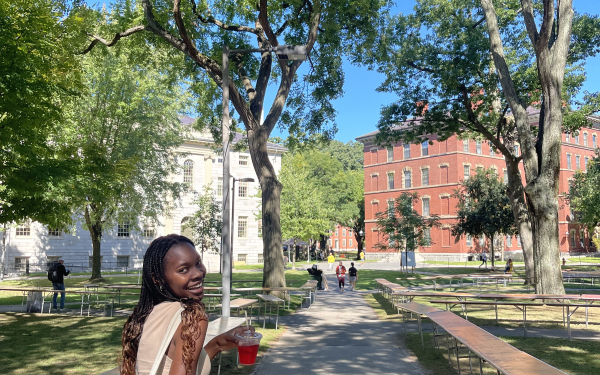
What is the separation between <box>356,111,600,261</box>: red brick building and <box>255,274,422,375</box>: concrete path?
1538 inches

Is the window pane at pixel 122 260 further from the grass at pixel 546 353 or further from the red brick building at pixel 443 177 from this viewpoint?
the grass at pixel 546 353

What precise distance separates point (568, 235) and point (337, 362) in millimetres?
65970

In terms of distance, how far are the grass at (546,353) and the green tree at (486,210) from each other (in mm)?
29169

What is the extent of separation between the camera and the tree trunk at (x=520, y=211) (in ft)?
71.7

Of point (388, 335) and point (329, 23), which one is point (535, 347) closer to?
point (388, 335)

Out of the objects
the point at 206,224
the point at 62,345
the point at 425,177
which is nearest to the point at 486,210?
the point at 425,177

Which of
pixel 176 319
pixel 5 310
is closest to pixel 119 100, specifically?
pixel 5 310

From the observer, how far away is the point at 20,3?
11125 mm

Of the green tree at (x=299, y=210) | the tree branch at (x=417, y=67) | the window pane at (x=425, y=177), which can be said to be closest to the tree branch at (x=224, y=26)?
the tree branch at (x=417, y=67)

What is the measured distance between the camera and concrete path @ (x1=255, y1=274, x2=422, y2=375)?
7992mm

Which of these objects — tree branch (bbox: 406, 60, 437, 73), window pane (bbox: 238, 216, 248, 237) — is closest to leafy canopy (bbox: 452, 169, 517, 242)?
tree branch (bbox: 406, 60, 437, 73)

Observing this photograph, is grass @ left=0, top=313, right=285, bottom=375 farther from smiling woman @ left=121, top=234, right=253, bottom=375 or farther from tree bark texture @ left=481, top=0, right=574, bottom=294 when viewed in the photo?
tree bark texture @ left=481, top=0, right=574, bottom=294

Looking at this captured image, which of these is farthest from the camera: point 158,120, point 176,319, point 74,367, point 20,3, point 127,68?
point 158,120

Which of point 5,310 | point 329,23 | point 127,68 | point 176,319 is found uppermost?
point 127,68
